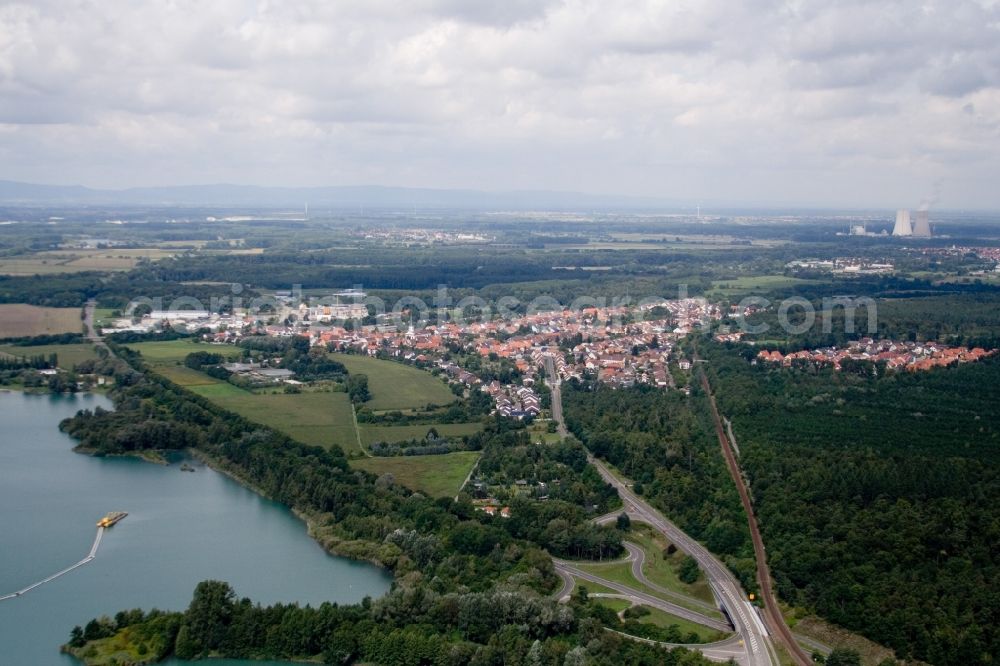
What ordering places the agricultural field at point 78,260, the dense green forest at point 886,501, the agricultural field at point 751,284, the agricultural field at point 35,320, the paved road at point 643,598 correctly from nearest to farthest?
the dense green forest at point 886,501 → the paved road at point 643,598 → the agricultural field at point 35,320 → the agricultural field at point 751,284 → the agricultural field at point 78,260

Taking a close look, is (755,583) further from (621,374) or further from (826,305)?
(826,305)

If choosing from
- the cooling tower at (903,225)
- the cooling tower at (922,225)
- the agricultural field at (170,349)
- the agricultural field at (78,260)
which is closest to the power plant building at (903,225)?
the cooling tower at (903,225)

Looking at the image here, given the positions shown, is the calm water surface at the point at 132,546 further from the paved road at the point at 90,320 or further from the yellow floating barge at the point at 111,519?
the paved road at the point at 90,320

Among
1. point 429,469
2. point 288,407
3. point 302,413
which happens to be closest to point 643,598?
point 429,469

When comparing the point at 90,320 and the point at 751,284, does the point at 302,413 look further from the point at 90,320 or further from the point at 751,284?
the point at 751,284

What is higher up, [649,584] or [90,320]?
[90,320]

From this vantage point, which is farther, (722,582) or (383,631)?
(722,582)
